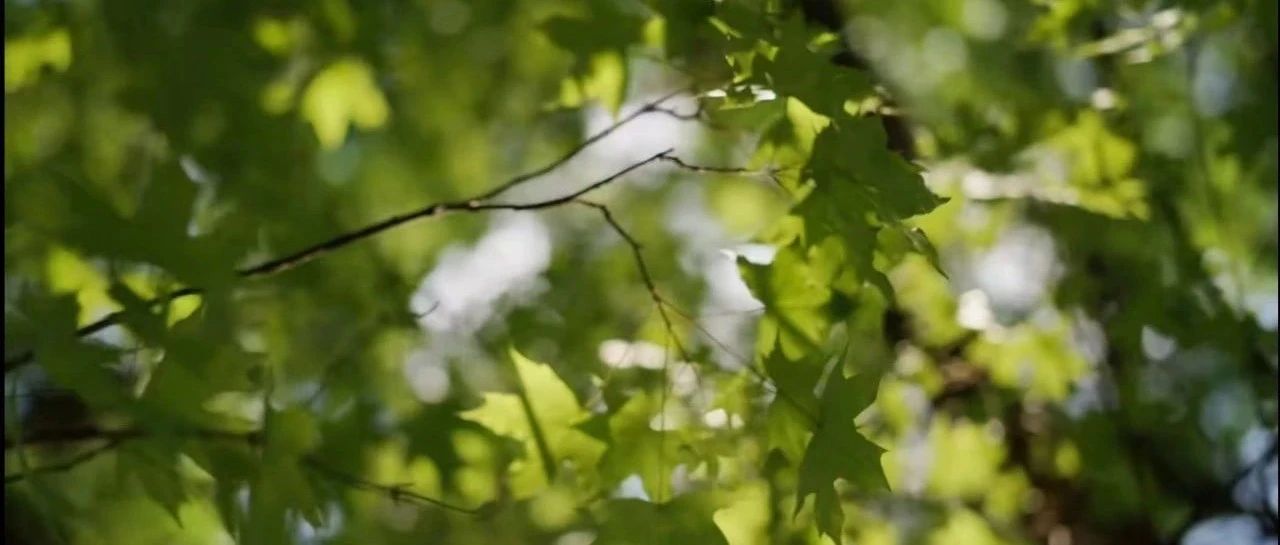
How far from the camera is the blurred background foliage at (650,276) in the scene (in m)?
0.74

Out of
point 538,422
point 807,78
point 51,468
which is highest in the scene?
point 807,78

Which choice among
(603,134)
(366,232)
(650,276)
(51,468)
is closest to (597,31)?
(603,134)

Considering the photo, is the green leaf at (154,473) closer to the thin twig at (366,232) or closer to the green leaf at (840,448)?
the thin twig at (366,232)

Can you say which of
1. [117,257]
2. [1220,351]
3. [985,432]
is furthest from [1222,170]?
[117,257]

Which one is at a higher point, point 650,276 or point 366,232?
point 366,232

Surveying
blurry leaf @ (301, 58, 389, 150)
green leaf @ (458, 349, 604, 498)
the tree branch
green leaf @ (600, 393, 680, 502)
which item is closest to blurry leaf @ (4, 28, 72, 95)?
blurry leaf @ (301, 58, 389, 150)

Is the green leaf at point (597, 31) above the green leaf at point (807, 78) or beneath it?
beneath

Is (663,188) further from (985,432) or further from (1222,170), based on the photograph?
(1222,170)

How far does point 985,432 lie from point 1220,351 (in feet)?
0.86

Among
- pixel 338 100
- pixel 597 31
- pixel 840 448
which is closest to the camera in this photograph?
pixel 840 448

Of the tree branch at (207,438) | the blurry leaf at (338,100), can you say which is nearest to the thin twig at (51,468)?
the tree branch at (207,438)

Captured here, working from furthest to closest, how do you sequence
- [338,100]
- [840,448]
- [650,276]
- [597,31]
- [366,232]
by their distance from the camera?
[650,276] < [338,100] < [597,31] < [366,232] < [840,448]

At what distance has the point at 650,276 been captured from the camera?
1.42 m

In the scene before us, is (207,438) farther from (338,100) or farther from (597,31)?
(338,100)
